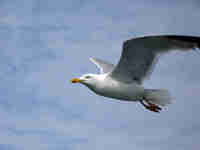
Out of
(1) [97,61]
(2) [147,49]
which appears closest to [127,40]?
(2) [147,49]

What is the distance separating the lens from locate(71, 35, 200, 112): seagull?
10594 millimetres

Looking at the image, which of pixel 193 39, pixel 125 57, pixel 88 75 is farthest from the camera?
pixel 88 75

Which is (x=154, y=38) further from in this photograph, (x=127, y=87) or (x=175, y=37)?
(x=127, y=87)

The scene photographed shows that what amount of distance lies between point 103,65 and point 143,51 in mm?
2977

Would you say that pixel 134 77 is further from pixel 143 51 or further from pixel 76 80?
pixel 76 80

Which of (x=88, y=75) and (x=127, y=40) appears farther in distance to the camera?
(x=88, y=75)

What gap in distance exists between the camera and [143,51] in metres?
10.8

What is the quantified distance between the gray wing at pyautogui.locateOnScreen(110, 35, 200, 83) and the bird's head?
44 centimetres

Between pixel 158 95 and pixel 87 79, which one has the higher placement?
pixel 87 79

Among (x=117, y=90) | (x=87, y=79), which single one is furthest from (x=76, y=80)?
(x=117, y=90)

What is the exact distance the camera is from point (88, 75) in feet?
38.6

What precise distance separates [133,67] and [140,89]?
53 centimetres

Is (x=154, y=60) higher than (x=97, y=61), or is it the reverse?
(x=154, y=60)

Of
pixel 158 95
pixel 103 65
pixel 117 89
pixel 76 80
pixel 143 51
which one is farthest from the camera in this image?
pixel 103 65
